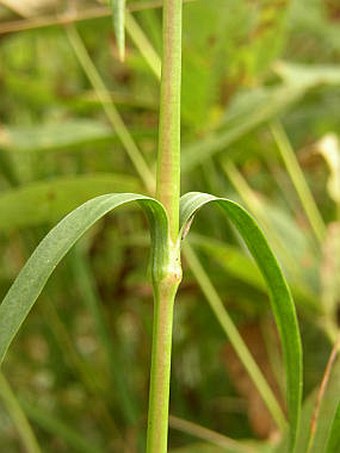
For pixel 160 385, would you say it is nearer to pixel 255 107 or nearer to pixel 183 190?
pixel 255 107

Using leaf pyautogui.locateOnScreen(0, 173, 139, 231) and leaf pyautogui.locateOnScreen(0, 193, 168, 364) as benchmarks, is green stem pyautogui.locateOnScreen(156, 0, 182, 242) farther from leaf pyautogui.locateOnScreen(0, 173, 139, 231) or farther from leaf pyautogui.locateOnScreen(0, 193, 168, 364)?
leaf pyautogui.locateOnScreen(0, 173, 139, 231)

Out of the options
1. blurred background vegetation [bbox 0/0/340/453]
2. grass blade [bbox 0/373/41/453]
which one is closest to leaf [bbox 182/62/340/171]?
blurred background vegetation [bbox 0/0/340/453]

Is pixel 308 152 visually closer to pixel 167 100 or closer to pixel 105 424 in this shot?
pixel 105 424

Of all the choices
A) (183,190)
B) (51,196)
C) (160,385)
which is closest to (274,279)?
(160,385)

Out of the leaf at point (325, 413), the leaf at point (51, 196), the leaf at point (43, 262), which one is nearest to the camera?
the leaf at point (43, 262)

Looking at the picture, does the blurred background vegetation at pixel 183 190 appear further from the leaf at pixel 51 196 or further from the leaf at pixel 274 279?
the leaf at pixel 274 279

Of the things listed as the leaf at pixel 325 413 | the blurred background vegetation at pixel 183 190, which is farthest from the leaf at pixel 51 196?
the leaf at pixel 325 413
